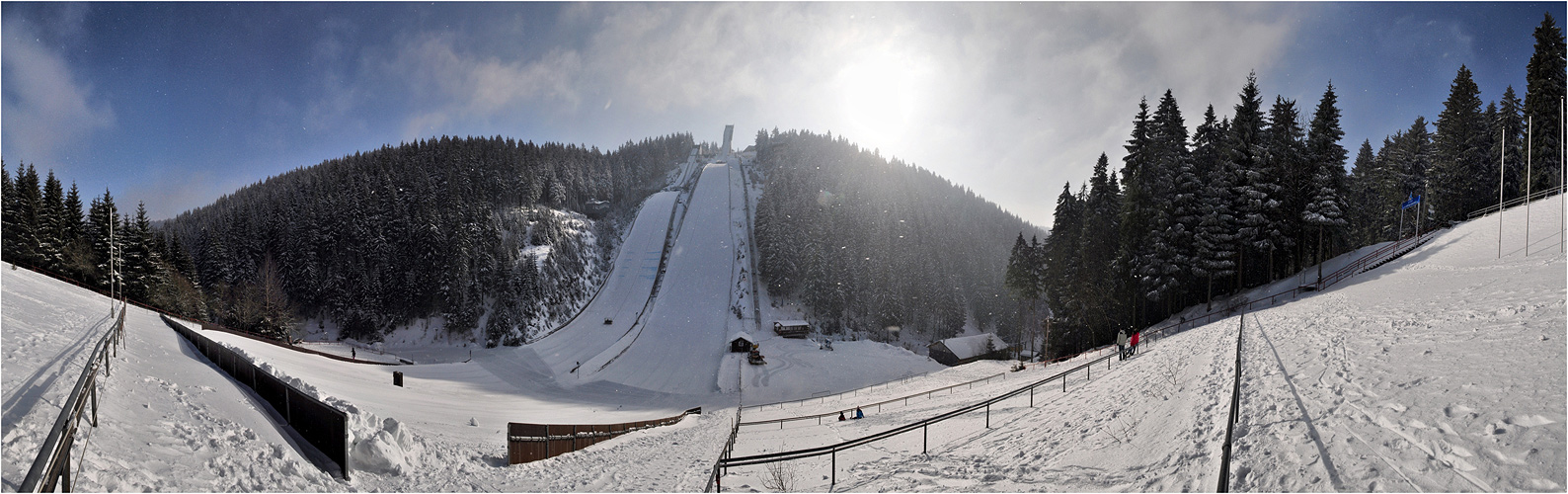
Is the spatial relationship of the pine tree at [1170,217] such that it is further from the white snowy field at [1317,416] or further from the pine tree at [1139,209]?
the white snowy field at [1317,416]

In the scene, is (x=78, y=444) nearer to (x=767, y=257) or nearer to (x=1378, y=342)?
(x=1378, y=342)

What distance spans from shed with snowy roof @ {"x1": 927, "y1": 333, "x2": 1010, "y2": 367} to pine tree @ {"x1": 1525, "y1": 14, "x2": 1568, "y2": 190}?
34195 mm

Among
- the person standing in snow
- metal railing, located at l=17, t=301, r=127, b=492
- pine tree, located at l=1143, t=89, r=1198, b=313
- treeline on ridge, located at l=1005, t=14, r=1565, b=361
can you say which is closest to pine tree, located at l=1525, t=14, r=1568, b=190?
treeline on ridge, located at l=1005, t=14, r=1565, b=361

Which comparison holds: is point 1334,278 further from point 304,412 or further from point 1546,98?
point 304,412

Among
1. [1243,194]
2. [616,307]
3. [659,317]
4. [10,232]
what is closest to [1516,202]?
[1243,194]

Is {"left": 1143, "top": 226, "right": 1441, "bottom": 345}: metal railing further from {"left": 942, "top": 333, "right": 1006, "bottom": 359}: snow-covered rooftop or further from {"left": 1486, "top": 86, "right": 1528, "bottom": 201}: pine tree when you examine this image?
{"left": 942, "top": 333, "right": 1006, "bottom": 359}: snow-covered rooftop

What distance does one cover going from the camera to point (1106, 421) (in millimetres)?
10266

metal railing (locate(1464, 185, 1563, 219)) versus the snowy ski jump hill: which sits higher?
metal railing (locate(1464, 185, 1563, 219))

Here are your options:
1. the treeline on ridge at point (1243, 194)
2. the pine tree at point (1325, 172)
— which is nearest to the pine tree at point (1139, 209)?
the treeline on ridge at point (1243, 194)

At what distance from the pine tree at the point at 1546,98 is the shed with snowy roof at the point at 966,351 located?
34195mm

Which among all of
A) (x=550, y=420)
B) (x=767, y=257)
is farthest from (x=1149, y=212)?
(x=767, y=257)

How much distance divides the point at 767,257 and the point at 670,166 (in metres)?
88.0

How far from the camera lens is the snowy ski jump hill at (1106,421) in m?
Result: 6.11

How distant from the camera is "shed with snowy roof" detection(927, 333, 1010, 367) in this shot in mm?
53781
